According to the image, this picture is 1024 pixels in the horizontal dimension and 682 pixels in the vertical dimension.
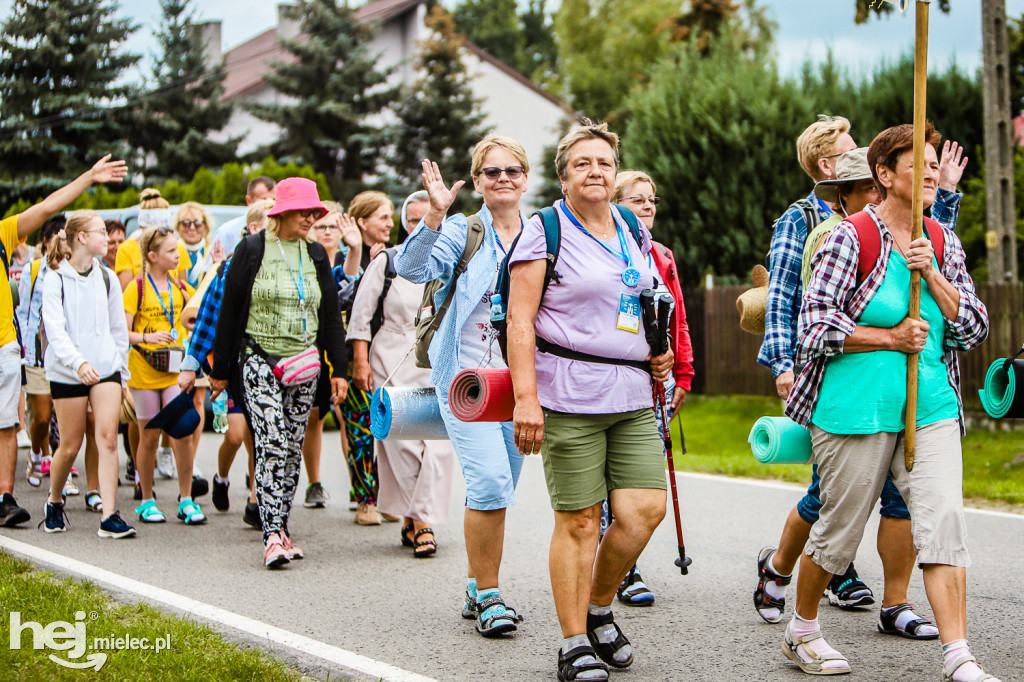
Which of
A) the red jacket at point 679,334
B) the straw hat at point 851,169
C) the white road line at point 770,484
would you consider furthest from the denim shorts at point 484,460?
the white road line at point 770,484

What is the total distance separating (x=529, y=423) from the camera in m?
4.17

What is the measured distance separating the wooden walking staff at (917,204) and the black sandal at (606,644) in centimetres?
129

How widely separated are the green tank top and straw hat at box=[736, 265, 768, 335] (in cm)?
123

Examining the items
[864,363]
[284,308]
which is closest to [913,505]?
[864,363]

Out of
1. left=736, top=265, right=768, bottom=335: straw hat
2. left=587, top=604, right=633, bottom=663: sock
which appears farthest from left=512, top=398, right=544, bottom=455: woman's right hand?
left=736, top=265, right=768, bottom=335: straw hat

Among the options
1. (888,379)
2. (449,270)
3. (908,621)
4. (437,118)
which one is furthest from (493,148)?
(437,118)

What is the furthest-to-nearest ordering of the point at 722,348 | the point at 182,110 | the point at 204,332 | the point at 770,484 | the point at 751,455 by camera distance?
1. the point at 182,110
2. the point at 722,348
3. the point at 751,455
4. the point at 770,484
5. the point at 204,332

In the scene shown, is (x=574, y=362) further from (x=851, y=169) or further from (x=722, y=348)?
(x=722, y=348)

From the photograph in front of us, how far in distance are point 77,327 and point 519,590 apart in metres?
3.37

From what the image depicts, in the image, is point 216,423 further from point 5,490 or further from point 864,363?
point 864,363

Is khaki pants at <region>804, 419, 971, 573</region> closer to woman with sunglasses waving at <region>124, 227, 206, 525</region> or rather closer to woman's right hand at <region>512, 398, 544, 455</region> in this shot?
woman's right hand at <region>512, 398, 544, 455</region>

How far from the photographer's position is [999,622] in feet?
16.9

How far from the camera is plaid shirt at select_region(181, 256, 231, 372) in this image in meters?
7.00

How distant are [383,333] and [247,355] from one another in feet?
3.52
